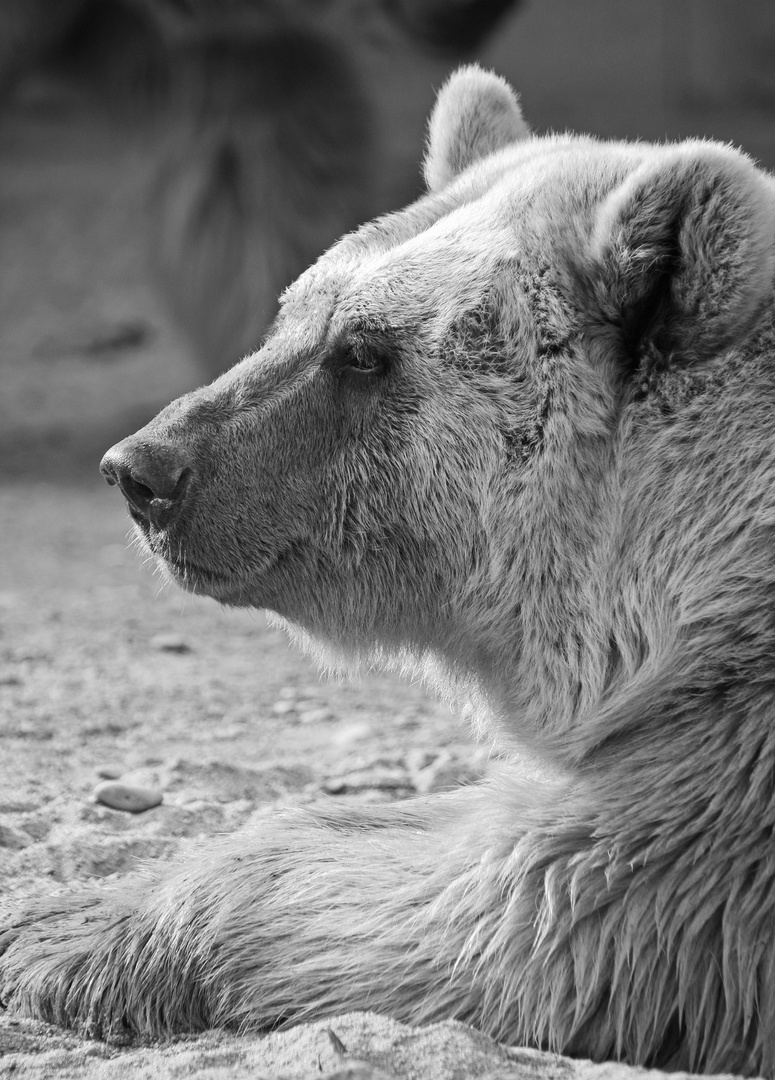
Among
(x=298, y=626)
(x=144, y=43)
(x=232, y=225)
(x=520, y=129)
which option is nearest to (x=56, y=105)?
(x=144, y=43)

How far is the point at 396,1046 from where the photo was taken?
2.27m

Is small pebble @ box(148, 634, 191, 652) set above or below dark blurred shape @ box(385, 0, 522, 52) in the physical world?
below

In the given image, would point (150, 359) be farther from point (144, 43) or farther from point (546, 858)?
point (546, 858)

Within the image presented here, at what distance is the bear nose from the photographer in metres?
2.93

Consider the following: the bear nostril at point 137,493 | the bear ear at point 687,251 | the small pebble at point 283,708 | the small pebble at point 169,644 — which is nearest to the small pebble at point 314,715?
→ the small pebble at point 283,708

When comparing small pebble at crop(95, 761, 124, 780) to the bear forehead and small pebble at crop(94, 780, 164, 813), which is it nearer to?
small pebble at crop(94, 780, 164, 813)

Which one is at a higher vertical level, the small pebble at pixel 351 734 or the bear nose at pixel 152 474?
the bear nose at pixel 152 474

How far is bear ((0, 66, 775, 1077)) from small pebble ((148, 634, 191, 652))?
2713mm

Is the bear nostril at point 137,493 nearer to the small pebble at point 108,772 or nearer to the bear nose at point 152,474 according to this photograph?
the bear nose at point 152,474

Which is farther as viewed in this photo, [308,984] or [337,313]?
[337,313]

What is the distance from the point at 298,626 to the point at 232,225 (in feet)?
25.9

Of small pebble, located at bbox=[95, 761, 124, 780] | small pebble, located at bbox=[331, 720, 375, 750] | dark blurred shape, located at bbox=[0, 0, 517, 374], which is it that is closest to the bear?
small pebble, located at bbox=[95, 761, 124, 780]

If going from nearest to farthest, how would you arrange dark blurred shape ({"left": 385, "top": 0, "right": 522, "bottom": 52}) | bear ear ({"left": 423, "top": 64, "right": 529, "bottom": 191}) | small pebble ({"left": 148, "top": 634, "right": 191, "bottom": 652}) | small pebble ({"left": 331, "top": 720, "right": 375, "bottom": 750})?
bear ear ({"left": 423, "top": 64, "right": 529, "bottom": 191})
small pebble ({"left": 331, "top": 720, "right": 375, "bottom": 750})
small pebble ({"left": 148, "top": 634, "right": 191, "bottom": 652})
dark blurred shape ({"left": 385, "top": 0, "right": 522, "bottom": 52})

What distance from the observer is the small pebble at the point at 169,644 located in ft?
19.2
